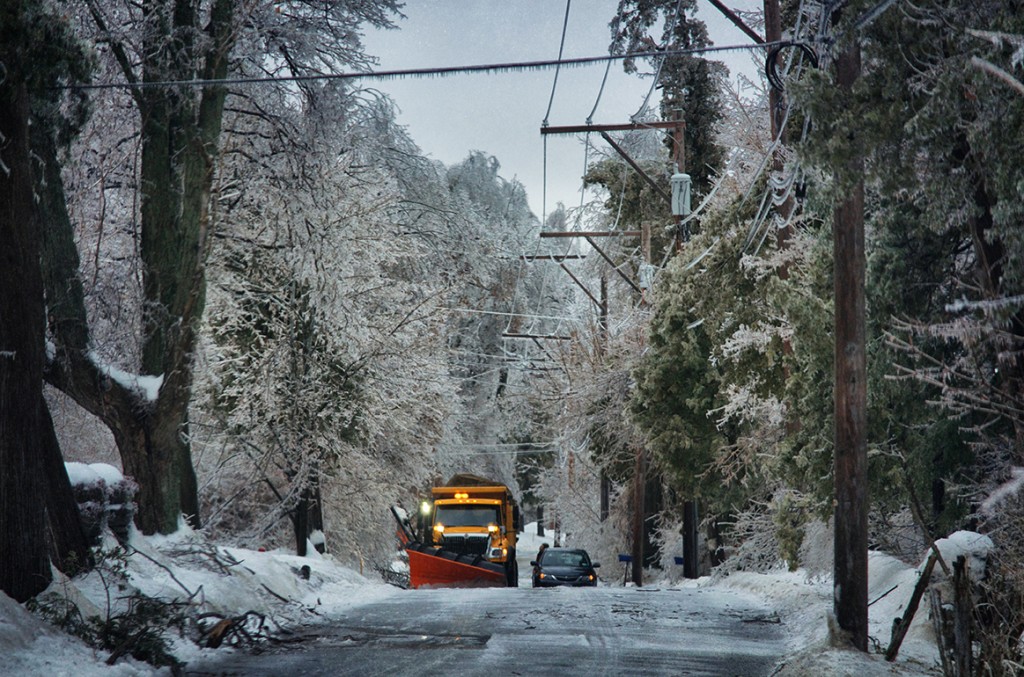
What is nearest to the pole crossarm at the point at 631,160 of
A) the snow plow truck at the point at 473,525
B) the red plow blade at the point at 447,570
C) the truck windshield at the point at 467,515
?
the red plow blade at the point at 447,570

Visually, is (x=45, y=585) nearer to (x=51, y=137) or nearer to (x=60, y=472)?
(x=60, y=472)

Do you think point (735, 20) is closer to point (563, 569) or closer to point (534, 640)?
point (534, 640)

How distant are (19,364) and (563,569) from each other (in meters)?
22.7

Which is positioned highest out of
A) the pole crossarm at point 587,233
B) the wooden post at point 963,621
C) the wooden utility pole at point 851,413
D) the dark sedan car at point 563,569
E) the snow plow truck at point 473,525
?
the pole crossarm at point 587,233

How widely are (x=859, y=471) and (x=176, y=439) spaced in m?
9.57

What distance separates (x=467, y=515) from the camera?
3303 cm

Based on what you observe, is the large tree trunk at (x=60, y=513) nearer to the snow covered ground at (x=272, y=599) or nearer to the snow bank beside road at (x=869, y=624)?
the snow covered ground at (x=272, y=599)

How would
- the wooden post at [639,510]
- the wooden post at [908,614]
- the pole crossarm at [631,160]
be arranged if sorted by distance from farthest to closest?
the wooden post at [639,510] < the pole crossarm at [631,160] < the wooden post at [908,614]

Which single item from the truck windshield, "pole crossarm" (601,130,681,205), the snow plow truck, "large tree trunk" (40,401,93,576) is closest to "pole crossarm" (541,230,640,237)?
"pole crossarm" (601,130,681,205)

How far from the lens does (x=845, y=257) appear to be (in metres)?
11.6

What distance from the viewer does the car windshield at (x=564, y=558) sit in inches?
1262

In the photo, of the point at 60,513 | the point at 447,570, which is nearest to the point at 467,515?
the point at 447,570

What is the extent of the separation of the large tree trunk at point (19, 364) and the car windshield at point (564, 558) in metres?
22.3

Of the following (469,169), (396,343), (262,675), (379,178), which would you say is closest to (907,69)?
(262,675)
